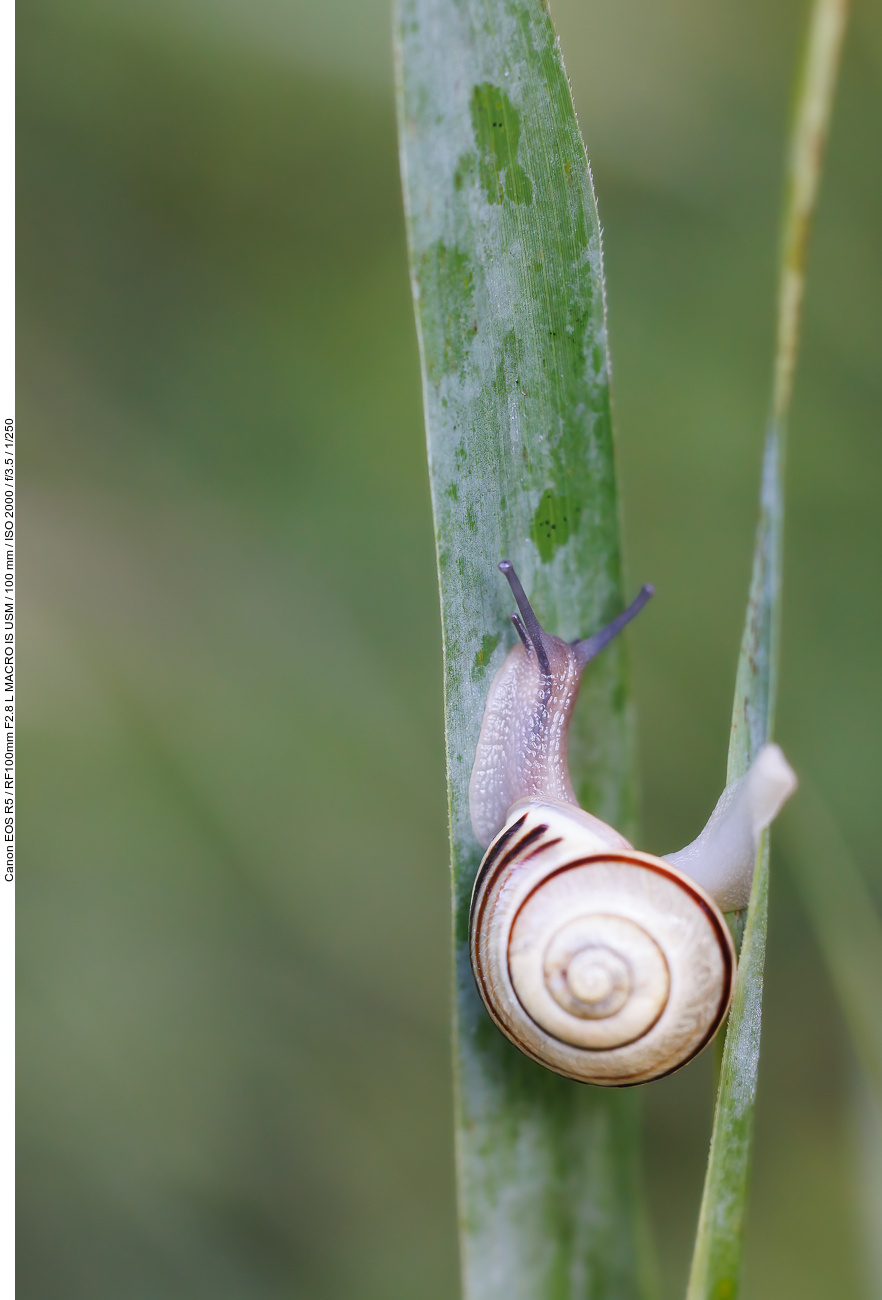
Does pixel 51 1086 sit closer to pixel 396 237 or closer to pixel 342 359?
pixel 342 359

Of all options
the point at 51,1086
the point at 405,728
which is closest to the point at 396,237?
the point at 405,728

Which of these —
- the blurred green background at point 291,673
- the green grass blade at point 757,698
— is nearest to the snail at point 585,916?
the green grass blade at point 757,698

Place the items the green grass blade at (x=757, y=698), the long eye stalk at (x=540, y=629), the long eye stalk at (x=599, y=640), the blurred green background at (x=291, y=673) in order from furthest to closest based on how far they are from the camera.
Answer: the blurred green background at (x=291, y=673), the long eye stalk at (x=599, y=640), the long eye stalk at (x=540, y=629), the green grass blade at (x=757, y=698)

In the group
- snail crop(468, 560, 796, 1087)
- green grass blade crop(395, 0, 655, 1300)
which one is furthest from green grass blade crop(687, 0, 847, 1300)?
green grass blade crop(395, 0, 655, 1300)

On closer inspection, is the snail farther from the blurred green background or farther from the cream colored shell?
the blurred green background

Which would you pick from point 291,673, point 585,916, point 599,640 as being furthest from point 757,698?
point 291,673

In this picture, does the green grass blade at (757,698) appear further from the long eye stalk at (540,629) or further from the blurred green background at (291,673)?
the blurred green background at (291,673)
